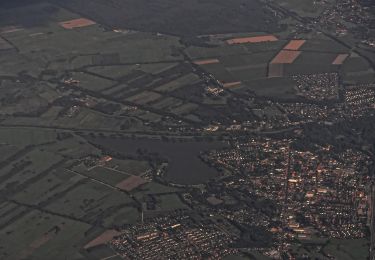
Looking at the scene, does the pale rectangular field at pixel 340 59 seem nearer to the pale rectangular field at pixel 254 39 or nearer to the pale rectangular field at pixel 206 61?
the pale rectangular field at pixel 254 39

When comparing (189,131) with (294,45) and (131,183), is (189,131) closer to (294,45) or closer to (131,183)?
(131,183)

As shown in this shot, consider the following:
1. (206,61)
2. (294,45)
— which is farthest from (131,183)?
(294,45)

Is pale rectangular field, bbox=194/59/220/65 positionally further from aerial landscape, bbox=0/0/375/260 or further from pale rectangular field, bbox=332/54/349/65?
pale rectangular field, bbox=332/54/349/65

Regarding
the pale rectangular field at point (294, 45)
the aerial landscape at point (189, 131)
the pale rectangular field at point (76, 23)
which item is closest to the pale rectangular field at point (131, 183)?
the aerial landscape at point (189, 131)

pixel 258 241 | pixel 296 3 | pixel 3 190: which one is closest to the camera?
pixel 258 241

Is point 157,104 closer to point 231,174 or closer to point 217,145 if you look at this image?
point 217,145

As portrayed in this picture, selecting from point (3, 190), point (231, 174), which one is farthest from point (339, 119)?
point (3, 190)
